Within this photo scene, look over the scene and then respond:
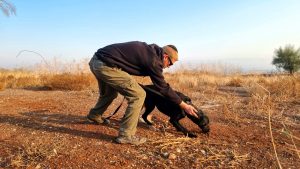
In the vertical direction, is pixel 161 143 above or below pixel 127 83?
below

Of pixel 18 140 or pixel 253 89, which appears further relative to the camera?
pixel 253 89

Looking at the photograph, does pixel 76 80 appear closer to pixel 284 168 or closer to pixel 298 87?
pixel 298 87

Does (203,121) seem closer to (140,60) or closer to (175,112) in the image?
(175,112)

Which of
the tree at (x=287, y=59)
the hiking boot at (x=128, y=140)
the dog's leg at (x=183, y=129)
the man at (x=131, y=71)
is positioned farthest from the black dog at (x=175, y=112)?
the tree at (x=287, y=59)

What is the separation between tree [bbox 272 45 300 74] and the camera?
27.9 m

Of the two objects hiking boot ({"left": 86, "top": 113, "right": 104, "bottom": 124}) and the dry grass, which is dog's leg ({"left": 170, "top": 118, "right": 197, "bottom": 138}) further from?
the dry grass

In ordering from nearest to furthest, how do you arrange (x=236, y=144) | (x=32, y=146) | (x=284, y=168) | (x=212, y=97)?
(x=284, y=168)
(x=32, y=146)
(x=236, y=144)
(x=212, y=97)

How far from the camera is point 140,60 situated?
4.08m

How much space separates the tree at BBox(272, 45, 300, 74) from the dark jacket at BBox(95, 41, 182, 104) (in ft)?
83.7

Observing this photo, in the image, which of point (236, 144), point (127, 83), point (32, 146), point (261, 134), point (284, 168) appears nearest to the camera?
point (284, 168)

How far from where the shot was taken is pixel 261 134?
16.2 feet

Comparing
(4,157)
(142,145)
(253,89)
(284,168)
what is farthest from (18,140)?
(253,89)

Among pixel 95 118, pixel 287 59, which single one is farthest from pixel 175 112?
pixel 287 59

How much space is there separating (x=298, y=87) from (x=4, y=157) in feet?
23.8
